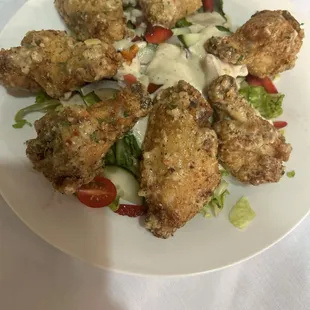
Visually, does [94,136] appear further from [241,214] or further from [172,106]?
[241,214]

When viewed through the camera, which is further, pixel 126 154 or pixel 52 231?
pixel 126 154

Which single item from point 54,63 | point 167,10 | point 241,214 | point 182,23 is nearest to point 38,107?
point 54,63

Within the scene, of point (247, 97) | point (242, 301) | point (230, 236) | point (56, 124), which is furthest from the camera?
point (247, 97)

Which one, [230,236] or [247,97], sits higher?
[247,97]

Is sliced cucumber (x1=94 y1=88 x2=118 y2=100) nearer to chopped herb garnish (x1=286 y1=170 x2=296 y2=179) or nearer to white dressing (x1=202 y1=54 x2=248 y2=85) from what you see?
white dressing (x1=202 y1=54 x2=248 y2=85)

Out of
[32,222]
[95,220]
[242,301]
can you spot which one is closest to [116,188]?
[95,220]

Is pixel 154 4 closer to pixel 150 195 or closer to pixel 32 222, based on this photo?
pixel 150 195

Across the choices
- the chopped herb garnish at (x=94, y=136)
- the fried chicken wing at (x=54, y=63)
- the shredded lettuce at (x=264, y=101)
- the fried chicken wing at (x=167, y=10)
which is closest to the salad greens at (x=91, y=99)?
the fried chicken wing at (x=54, y=63)
